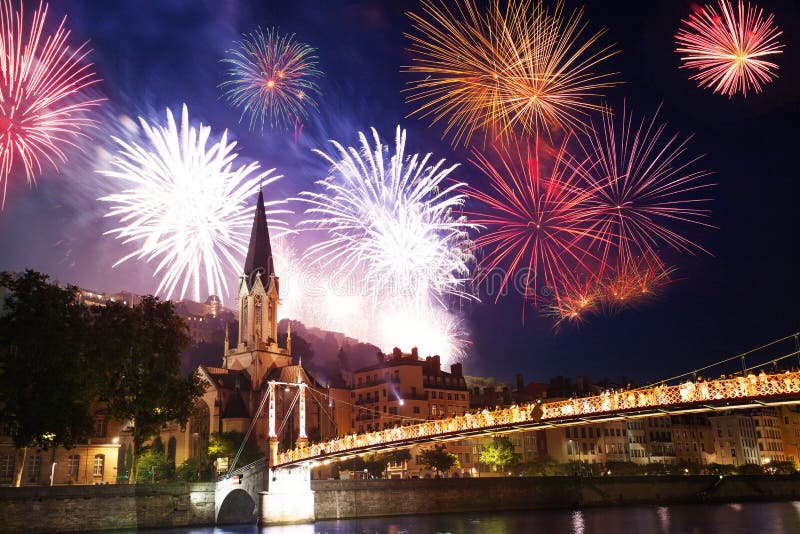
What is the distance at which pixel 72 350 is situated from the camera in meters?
59.0

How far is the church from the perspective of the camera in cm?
10581

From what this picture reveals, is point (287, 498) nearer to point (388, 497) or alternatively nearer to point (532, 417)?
point (388, 497)

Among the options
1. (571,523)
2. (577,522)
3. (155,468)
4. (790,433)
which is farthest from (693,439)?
(155,468)

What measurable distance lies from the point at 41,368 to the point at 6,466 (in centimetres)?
1332

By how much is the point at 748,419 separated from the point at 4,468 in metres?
139

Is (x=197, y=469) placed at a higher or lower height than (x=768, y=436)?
lower

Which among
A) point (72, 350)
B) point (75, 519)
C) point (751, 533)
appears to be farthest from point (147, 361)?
point (751, 533)

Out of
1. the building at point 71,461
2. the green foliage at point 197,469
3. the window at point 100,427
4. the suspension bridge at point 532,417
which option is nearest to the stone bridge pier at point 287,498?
the suspension bridge at point 532,417

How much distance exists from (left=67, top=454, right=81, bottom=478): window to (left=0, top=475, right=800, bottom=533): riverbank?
12857mm

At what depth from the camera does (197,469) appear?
8694cm

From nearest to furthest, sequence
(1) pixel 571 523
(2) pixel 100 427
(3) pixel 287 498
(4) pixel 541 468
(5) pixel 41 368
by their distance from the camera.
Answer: (5) pixel 41 368, (1) pixel 571 523, (3) pixel 287 498, (2) pixel 100 427, (4) pixel 541 468

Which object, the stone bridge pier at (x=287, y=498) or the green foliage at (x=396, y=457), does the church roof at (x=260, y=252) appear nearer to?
the green foliage at (x=396, y=457)

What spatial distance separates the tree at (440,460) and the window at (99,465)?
39899 millimetres

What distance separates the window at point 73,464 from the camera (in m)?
70.4
